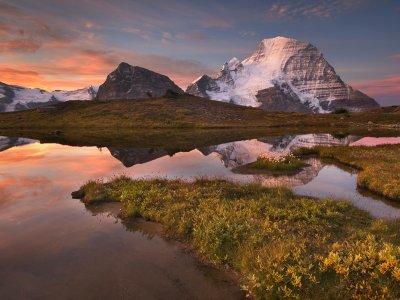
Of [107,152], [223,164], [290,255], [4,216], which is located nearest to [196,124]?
[107,152]

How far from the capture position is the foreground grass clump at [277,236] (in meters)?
10.2

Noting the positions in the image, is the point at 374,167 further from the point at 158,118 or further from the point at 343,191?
the point at 158,118

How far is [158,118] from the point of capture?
5413 inches

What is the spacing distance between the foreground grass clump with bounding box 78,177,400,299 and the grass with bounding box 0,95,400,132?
96528mm

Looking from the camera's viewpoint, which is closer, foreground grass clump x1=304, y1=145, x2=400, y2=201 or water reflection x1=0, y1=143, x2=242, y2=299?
water reflection x1=0, y1=143, x2=242, y2=299

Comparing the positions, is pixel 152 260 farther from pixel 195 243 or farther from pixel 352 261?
pixel 352 261

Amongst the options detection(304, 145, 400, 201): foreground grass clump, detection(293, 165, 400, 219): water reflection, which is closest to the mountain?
detection(293, 165, 400, 219): water reflection

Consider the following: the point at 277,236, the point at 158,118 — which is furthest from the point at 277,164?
the point at 158,118

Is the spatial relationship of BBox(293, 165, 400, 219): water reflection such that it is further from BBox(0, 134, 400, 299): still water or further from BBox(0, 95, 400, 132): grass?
BBox(0, 95, 400, 132): grass

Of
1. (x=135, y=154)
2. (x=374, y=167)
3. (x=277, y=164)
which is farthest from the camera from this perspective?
(x=135, y=154)

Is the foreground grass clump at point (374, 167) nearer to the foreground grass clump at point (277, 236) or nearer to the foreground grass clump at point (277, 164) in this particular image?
the foreground grass clump at point (277, 164)

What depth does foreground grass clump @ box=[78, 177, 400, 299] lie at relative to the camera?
10.2 meters

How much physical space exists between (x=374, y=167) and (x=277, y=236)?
22.4 metres

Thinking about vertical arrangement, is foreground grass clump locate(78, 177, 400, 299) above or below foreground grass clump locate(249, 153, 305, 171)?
above
